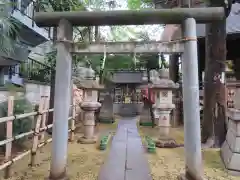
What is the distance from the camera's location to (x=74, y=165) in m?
4.96

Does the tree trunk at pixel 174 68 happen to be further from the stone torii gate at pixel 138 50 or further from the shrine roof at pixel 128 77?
the stone torii gate at pixel 138 50

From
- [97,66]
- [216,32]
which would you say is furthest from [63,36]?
[97,66]

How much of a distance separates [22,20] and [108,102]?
19.3ft

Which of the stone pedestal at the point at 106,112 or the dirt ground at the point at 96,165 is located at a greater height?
the stone pedestal at the point at 106,112

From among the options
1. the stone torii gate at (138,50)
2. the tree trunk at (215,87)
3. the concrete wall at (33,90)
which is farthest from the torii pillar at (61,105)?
the concrete wall at (33,90)

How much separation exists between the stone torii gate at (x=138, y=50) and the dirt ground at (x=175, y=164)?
0.75 metres

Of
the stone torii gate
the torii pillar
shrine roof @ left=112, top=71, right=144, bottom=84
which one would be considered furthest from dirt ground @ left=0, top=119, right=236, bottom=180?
shrine roof @ left=112, top=71, right=144, bottom=84

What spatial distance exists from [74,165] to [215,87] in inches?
167

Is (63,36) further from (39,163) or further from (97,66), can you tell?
(97,66)

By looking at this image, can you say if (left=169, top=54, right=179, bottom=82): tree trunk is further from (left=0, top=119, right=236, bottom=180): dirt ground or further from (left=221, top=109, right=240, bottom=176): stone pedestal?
(left=221, top=109, right=240, bottom=176): stone pedestal

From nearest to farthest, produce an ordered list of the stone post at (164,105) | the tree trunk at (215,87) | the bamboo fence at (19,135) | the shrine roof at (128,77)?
1. the bamboo fence at (19,135)
2. the tree trunk at (215,87)
3. the stone post at (164,105)
4. the shrine roof at (128,77)

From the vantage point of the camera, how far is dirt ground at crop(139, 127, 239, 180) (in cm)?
436

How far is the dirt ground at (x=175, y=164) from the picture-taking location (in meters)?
4.36

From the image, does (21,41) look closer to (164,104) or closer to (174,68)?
(164,104)
